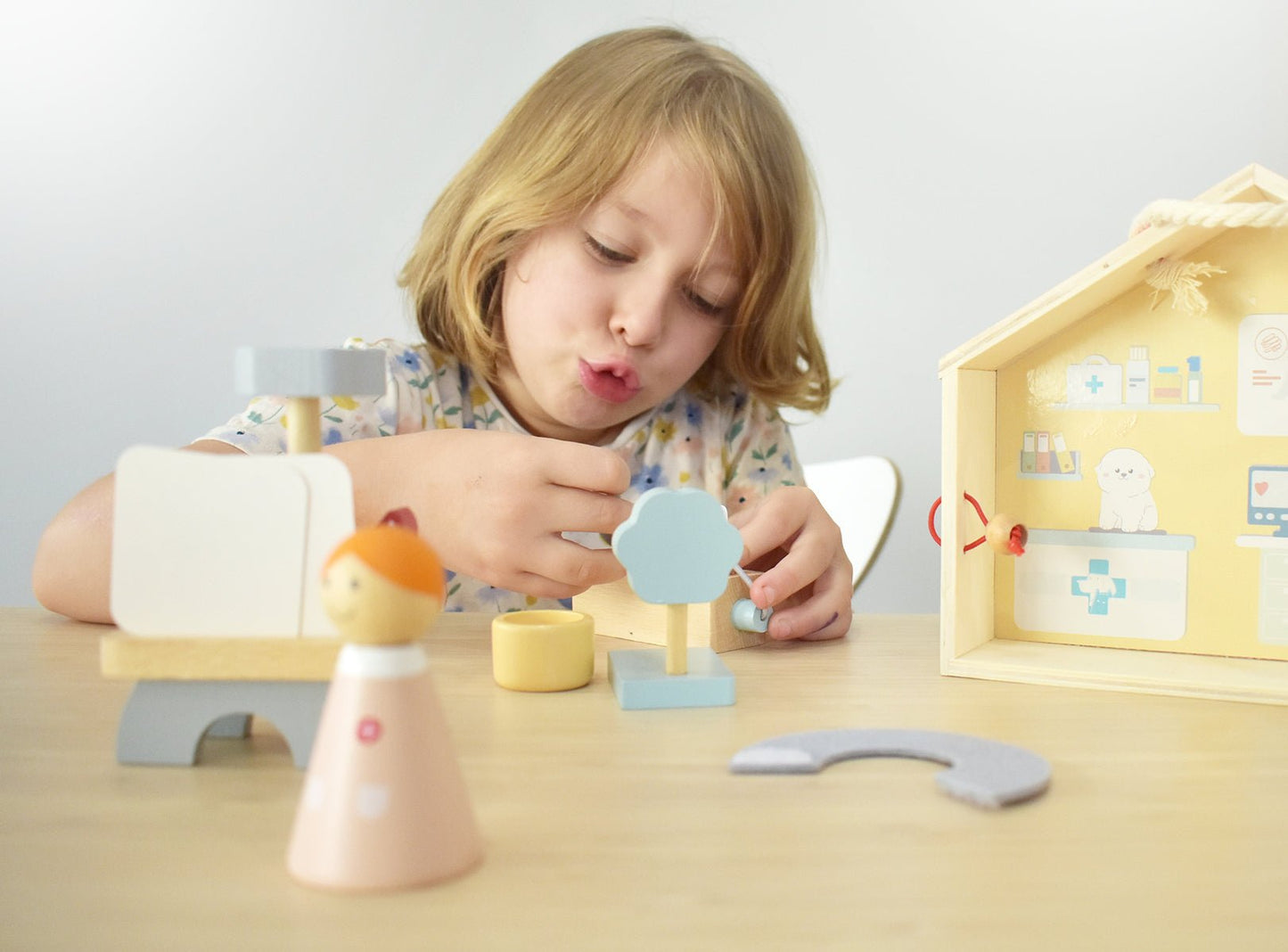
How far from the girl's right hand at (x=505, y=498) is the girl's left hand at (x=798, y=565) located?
11 centimetres

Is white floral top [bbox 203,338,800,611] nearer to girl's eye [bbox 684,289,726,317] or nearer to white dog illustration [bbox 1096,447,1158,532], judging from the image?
girl's eye [bbox 684,289,726,317]

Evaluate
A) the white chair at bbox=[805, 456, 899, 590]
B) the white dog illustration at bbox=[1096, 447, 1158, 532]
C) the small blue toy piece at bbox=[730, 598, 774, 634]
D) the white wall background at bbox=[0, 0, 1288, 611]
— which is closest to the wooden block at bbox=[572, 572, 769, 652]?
the small blue toy piece at bbox=[730, 598, 774, 634]

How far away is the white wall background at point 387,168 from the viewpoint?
1.93m

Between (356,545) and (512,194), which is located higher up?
(512,194)

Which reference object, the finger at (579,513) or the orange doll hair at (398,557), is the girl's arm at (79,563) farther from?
the orange doll hair at (398,557)

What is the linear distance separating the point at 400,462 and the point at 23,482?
153 centimetres

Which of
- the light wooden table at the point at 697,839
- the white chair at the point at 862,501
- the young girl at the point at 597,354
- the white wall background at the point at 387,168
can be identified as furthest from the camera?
the white wall background at the point at 387,168

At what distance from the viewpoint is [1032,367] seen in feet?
2.25

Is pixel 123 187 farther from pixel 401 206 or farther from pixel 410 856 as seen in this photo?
pixel 410 856

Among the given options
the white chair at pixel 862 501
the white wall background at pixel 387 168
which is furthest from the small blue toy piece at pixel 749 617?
the white wall background at pixel 387 168

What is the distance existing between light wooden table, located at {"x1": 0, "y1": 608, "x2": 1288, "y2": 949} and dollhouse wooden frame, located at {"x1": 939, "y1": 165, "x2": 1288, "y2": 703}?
1.5 inches

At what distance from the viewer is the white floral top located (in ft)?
3.48

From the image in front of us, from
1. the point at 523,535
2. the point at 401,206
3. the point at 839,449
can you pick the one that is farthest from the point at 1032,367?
the point at 401,206

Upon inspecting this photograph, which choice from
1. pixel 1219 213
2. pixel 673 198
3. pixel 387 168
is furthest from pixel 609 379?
pixel 387 168
